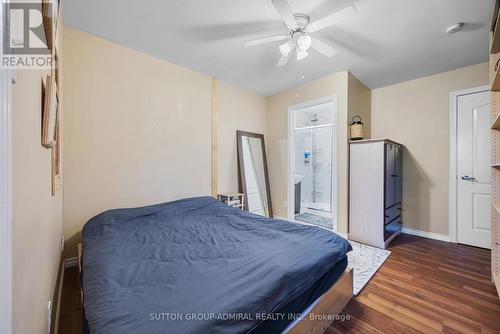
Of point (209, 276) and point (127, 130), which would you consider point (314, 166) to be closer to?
point (127, 130)

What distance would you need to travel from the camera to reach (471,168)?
2.77m

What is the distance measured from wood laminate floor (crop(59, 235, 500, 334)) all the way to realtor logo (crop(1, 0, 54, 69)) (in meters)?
1.66

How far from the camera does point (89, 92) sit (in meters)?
2.24

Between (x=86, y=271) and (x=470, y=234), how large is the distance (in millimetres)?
4184

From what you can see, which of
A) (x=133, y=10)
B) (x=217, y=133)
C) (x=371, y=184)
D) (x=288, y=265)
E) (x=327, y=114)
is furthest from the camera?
(x=327, y=114)

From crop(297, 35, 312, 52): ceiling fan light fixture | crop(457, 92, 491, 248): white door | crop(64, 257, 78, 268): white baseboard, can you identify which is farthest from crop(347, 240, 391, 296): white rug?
crop(64, 257, 78, 268): white baseboard

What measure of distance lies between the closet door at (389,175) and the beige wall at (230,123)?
2211 mm

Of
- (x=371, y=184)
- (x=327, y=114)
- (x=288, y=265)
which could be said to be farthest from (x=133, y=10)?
(x=327, y=114)

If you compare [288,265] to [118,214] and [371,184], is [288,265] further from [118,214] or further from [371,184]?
[371,184]

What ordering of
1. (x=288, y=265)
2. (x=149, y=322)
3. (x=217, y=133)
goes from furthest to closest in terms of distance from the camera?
(x=217, y=133)
(x=288, y=265)
(x=149, y=322)

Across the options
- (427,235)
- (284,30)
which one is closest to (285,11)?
(284,30)

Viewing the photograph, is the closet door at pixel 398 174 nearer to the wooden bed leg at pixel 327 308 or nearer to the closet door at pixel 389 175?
the closet door at pixel 389 175

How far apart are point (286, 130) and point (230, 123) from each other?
41.5 inches

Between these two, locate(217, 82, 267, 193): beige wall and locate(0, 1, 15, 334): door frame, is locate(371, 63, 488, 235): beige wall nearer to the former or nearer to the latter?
locate(217, 82, 267, 193): beige wall
